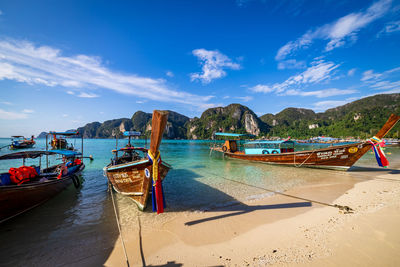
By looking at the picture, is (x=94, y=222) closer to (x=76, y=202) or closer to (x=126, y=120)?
(x=76, y=202)

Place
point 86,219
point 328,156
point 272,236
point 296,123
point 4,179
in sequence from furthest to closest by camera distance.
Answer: point 296,123, point 328,156, point 4,179, point 86,219, point 272,236

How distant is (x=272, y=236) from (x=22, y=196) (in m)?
10.0

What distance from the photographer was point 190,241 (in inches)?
189

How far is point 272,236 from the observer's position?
4.82 meters

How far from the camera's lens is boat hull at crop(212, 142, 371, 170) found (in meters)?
14.0

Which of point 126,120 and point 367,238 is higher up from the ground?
point 126,120

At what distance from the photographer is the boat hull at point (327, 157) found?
45.8ft

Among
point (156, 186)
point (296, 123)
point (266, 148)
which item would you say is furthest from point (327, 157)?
point (296, 123)

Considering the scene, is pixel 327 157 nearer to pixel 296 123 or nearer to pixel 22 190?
pixel 22 190

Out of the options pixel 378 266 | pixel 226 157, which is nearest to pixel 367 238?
pixel 378 266

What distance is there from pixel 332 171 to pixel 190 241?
17.3 metres

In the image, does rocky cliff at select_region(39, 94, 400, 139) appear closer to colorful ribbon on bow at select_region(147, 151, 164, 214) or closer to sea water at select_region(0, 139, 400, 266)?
sea water at select_region(0, 139, 400, 266)

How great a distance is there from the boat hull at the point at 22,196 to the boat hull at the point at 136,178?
322cm

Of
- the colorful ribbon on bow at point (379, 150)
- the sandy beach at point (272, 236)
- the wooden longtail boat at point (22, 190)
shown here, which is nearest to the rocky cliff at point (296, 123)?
the colorful ribbon on bow at point (379, 150)
